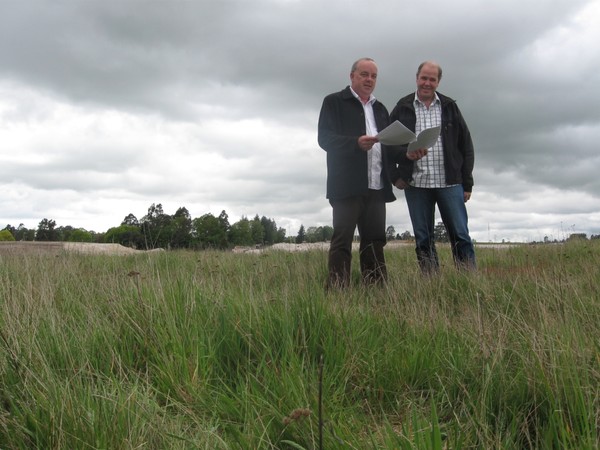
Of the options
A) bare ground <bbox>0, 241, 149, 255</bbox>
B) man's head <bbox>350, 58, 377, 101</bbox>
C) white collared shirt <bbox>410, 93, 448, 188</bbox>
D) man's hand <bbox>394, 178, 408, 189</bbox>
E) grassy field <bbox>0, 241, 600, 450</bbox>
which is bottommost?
grassy field <bbox>0, 241, 600, 450</bbox>

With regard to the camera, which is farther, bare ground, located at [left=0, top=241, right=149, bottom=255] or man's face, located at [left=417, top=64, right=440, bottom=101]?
bare ground, located at [left=0, top=241, right=149, bottom=255]

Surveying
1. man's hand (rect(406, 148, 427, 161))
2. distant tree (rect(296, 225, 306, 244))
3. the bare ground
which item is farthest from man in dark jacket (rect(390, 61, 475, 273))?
the bare ground

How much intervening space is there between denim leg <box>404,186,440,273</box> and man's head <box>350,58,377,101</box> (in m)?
1.12

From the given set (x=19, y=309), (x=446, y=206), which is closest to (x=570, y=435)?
(x=19, y=309)

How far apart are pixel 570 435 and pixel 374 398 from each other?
785 millimetres

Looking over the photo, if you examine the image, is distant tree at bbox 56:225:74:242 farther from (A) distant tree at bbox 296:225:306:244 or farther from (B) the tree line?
(A) distant tree at bbox 296:225:306:244

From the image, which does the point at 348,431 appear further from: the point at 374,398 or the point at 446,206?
the point at 446,206

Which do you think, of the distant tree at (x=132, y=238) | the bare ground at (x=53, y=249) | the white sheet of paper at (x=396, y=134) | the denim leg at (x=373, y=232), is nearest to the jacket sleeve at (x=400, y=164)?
the denim leg at (x=373, y=232)

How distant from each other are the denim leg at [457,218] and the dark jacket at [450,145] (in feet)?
0.41

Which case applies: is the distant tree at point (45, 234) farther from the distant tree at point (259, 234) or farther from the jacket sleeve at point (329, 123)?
the jacket sleeve at point (329, 123)

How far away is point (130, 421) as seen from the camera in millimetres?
1898

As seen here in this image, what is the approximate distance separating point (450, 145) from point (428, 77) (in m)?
0.72

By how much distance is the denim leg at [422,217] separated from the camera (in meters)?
5.50

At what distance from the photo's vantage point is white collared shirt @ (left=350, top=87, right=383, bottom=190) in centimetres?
514
